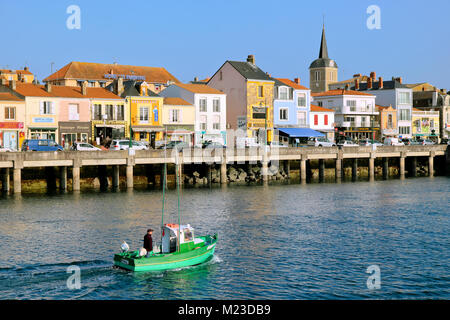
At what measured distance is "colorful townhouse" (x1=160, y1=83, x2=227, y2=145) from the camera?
89625 millimetres

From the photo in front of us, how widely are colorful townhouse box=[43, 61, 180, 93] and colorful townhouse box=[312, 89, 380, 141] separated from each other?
99.5ft

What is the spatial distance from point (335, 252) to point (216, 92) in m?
60.8

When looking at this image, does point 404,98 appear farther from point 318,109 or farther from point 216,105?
point 216,105

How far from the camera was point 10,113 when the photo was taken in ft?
244

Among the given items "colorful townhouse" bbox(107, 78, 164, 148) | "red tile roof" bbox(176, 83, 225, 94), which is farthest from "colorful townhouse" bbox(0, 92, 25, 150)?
"red tile roof" bbox(176, 83, 225, 94)

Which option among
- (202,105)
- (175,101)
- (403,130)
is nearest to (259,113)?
(202,105)

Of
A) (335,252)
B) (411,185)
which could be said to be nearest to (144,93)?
(411,185)

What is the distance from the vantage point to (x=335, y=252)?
34344 millimetres

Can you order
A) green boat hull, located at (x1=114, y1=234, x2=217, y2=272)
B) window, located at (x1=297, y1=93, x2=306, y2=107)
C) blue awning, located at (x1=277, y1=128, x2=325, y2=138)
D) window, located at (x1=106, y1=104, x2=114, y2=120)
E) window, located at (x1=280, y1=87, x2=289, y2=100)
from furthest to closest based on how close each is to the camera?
window, located at (x1=297, y1=93, x2=306, y2=107) → window, located at (x1=280, y1=87, x2=289, y2=100) → blue awning, located at (x1=277, y1=128, x2=325, y2=138) → window, located at (x1=106, y1=104, x2=114, y2=120) → green boat hull, located at (x1=114, y1=234, x2=217, y2=272)

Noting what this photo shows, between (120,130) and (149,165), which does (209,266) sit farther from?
(120,130)

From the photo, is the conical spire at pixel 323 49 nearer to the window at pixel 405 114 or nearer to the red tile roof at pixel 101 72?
the window at pixel 405 114

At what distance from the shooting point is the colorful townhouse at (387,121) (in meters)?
115

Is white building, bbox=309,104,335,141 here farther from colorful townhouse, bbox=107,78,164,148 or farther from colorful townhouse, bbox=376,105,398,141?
colorful townhouse, bbox=107,78,164,148

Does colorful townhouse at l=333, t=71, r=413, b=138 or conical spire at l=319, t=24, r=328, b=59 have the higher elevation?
conical spire at l=319, t=24, r=328, b=59
